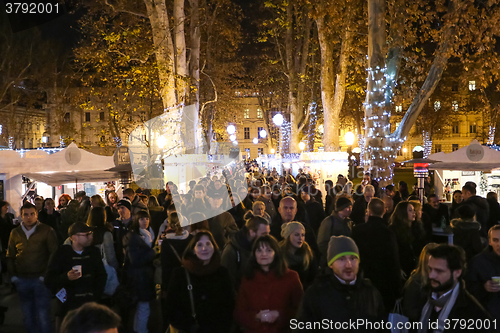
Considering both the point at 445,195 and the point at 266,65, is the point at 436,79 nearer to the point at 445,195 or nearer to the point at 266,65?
the point at 445,195

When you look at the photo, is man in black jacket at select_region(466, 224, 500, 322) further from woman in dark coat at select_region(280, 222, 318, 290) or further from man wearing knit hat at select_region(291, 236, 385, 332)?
woman in dark coat at select_region(280, 222, 318, 290)

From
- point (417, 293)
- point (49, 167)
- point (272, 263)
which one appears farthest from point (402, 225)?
point (49, 167)

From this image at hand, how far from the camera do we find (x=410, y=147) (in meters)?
75.7

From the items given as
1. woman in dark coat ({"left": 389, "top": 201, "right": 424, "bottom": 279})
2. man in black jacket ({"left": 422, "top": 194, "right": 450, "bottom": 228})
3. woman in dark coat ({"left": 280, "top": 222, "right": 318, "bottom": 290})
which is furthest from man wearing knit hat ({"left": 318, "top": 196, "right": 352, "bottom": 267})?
man in black jacket ({"left": 422, "top": 194, "right": 450, "bottom": 228})

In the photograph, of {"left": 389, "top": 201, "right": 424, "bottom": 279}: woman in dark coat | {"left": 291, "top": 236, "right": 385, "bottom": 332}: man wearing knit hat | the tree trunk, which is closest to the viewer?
{"left": 291, "top": 236, "right": 385, "bottom": 332}: man wearing knit hat

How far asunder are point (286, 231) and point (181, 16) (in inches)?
557

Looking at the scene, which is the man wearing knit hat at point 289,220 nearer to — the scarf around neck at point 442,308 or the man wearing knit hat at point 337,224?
the man wearing knit hat at point 337,224

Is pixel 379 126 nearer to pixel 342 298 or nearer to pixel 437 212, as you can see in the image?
pixel 437 212

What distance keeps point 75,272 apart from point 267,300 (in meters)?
2.09

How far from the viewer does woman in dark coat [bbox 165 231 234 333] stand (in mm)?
3941

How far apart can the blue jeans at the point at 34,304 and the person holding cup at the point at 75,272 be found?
1.00 metres

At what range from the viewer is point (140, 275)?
525 cm

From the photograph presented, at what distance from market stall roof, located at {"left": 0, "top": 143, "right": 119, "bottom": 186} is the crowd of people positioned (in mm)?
8511

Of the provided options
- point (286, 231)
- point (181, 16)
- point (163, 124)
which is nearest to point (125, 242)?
point (286, 231)
